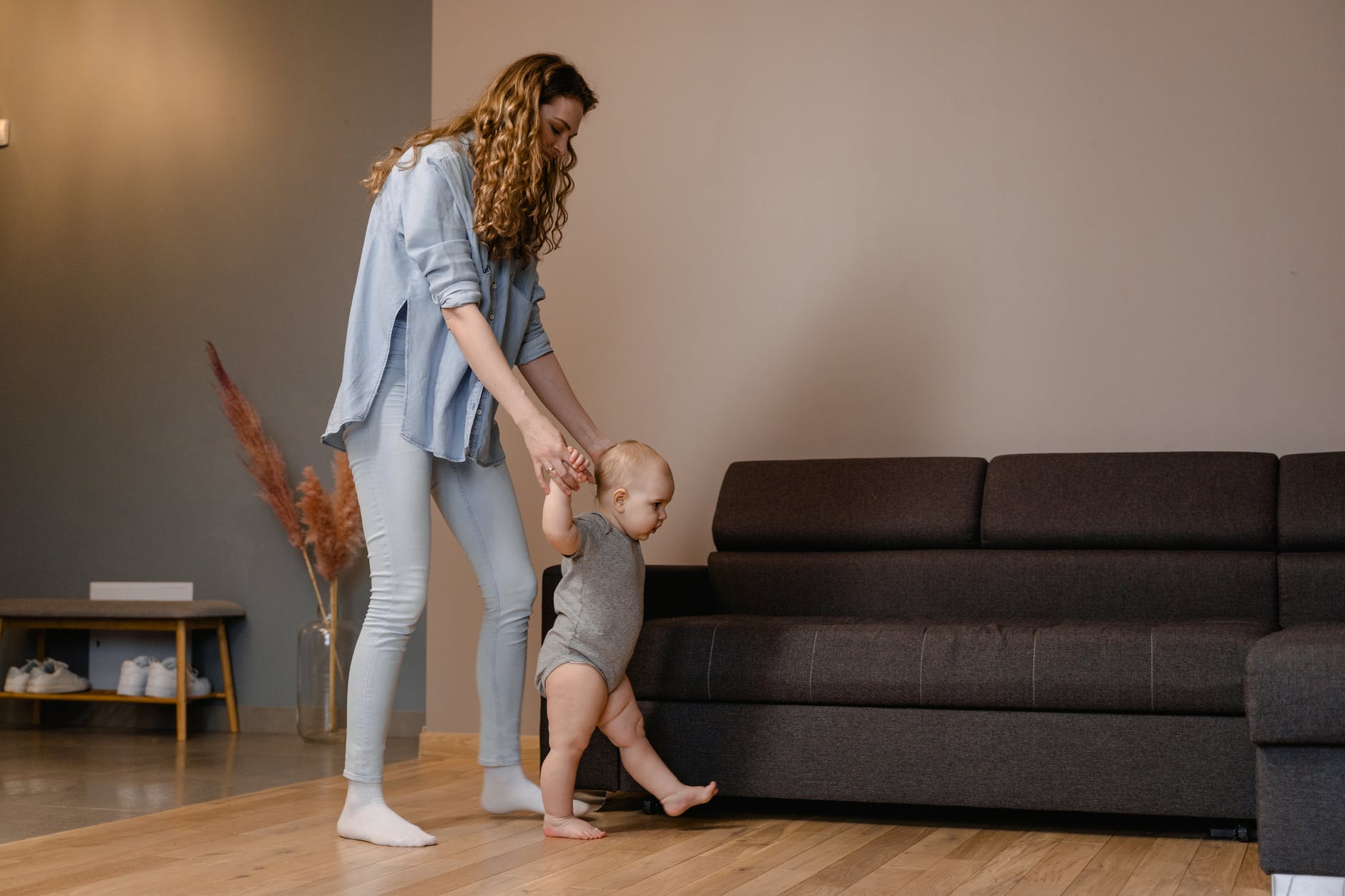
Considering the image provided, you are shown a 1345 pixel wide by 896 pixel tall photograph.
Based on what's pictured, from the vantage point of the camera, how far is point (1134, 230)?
3311 millimetres

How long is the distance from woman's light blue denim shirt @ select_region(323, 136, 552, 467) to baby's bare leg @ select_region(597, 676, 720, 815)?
53 centimetres

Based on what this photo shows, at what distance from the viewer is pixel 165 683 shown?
4145mm

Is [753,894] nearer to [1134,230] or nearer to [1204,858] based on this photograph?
[1204,858]

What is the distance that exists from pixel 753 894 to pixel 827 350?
190 centimetres

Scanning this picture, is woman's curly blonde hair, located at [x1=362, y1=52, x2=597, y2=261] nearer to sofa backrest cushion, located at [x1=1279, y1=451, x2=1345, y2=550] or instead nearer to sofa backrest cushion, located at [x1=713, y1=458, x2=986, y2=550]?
sofa backrest cushion, located at [x1=713, y1=458, x2=986, y2=550]

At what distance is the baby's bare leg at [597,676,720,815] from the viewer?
2477 mm

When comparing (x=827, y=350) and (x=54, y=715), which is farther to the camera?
(x=54, y=715)

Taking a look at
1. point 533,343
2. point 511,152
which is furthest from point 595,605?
point 511,152

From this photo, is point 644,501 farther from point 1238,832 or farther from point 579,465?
point 1238,832

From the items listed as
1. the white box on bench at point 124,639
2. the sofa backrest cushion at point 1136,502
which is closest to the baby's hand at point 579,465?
the sofa backrest cushion at point 1136,502

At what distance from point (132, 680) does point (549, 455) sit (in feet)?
8.61


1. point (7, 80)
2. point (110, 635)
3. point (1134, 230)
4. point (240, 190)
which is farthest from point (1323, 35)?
point (7, 80)

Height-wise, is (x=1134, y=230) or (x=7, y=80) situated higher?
(x=7, y=80)

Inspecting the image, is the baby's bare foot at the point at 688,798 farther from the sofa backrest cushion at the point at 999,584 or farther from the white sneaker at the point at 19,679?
the white sneaker at the point at 19,679
